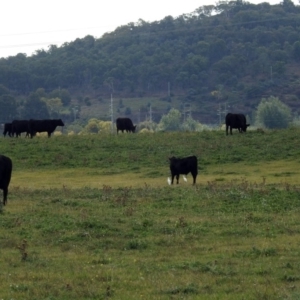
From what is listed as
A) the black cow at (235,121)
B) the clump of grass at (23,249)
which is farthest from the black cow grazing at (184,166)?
the clump of grass at (23,249)

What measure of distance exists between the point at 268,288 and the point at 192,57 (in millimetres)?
187001

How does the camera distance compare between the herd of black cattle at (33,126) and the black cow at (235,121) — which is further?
the herd of black cattle at (33,126)

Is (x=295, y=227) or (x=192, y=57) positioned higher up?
(x=192, y=57)

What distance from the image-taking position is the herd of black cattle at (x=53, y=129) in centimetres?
2741

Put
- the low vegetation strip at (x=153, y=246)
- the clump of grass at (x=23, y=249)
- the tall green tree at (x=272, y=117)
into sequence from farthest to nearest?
the tall green tree at (x=272, y=117)
the clump of grass at (x=23, y=249)
the low vegetation strip at (x=153, y=246)

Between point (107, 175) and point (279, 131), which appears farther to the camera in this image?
point (279, 131)

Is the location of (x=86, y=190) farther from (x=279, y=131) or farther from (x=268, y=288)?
(x=279, y=131)

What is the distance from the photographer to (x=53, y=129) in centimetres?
6334

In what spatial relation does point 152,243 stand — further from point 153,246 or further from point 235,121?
point 235,121

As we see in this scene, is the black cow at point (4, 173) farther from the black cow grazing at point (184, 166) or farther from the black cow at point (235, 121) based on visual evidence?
the black cow at point (235, 121)

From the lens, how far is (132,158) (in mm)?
48656

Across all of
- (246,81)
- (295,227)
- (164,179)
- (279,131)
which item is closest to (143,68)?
(246,81)

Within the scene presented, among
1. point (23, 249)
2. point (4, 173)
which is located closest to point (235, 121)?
point (4, 173)

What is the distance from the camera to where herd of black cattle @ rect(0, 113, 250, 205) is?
1079 inches
